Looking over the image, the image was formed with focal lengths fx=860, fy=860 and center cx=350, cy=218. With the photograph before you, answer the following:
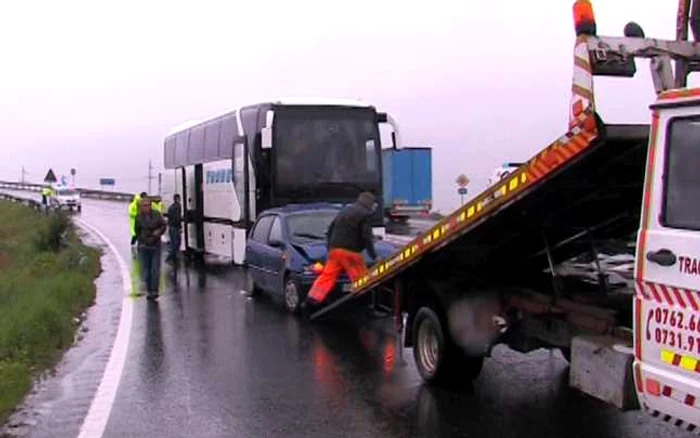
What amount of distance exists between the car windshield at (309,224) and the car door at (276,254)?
166mm

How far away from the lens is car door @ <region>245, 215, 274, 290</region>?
13.3m

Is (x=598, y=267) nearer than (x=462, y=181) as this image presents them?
Yes

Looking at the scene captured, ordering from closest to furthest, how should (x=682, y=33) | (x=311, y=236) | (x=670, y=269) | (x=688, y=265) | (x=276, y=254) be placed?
1. (x=688, y=265)
2. (x=670, y=269)
3. (x=682, y=33)
4. (x=276, y=254)
5. (x=311, y=236)

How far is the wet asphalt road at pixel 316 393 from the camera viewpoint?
633cm

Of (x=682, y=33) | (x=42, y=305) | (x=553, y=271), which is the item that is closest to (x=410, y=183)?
(x=42, y=305)

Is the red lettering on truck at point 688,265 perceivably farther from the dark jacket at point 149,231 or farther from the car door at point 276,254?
the dark jacket at point 149,231

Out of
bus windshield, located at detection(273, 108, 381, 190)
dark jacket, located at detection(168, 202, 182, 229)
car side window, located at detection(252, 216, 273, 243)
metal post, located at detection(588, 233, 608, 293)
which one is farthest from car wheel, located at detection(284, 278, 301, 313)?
dark jacket, located at detection(168, 202, 182, 229)

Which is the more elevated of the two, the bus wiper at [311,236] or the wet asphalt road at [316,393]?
the bus wiper at [311,236]

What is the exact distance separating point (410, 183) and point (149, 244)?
27.8m

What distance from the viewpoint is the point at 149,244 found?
14070mm

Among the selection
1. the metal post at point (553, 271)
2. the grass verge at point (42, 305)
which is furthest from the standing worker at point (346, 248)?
the metal post at point (553, 271)

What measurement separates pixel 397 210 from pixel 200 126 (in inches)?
772

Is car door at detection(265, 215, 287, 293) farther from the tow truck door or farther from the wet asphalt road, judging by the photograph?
the tow truck door

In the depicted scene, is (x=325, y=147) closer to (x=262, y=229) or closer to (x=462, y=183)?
(x=262, y=229)
